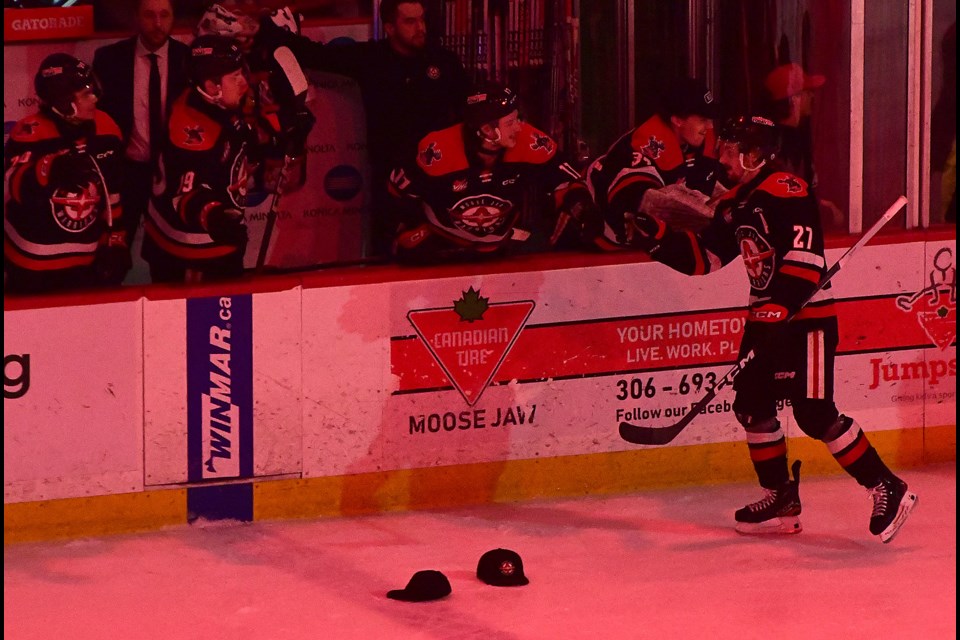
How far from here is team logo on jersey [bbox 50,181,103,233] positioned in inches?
235

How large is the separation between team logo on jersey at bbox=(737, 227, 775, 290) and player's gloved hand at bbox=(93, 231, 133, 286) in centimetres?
201

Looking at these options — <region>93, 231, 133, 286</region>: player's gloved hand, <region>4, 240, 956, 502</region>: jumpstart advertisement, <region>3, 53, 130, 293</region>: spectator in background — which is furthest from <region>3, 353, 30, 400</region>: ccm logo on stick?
<region>93, 231, 133, 286</region>: player's gloved hand

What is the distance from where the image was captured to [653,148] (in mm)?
6598

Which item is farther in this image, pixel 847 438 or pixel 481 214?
pixel 481 214

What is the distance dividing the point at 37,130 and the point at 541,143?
5.59ft

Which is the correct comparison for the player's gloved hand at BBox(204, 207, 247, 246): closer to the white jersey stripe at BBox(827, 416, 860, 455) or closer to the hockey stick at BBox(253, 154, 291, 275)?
the hockey stick at BBox(253, 154, 291, 275)

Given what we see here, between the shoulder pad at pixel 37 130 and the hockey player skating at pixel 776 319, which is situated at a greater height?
the shoulder pad at pixel 37 130

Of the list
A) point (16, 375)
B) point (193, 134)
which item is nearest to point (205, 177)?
point (193, 134)

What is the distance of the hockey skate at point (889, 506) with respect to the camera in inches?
234

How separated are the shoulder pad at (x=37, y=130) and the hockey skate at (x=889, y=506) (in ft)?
9.36

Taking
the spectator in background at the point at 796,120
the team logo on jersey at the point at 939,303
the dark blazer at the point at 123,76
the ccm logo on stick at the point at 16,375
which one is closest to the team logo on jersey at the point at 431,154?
the dark blazer at the point at 123,76

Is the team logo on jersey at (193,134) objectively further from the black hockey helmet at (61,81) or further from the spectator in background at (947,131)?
the spectator in background at (947,131)

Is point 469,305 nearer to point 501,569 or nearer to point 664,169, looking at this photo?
point 664,169

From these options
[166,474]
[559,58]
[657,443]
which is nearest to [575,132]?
[559,58]
